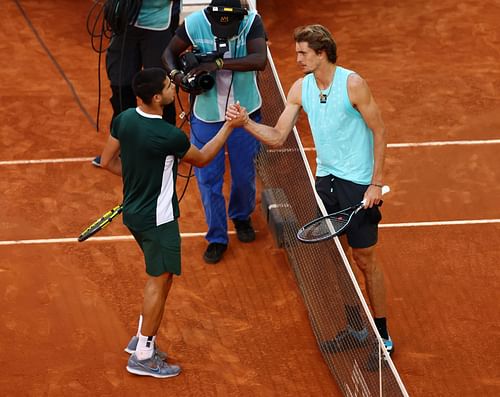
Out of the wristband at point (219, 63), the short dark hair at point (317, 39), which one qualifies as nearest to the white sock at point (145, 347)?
the wristband at point (219, 63)

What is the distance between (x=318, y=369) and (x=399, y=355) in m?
0.63

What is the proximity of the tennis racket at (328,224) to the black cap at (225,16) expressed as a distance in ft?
6.42

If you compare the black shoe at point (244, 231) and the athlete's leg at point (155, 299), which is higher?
the athlete's leg at point (155, 299)

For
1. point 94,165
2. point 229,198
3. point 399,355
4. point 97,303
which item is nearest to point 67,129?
point 94,165

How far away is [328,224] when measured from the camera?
7648mm

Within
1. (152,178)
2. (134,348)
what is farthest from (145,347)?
(152,178)

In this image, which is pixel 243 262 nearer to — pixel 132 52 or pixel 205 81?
pixel 205 81

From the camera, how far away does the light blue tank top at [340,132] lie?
7.61 metres

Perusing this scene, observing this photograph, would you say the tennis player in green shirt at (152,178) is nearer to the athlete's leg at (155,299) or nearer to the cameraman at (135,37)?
the athlete's leg at (155,299)

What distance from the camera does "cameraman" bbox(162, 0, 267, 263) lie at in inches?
345

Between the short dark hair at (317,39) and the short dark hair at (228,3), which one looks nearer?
the short dark hair at (317,39)

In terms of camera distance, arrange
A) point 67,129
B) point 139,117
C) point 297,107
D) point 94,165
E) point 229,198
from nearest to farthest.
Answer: point 139,117, point 297,107, point 229,198, point 94,165, point 67,129

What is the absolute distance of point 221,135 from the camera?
7777mm

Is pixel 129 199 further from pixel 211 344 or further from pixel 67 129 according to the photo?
pixel 67 129
